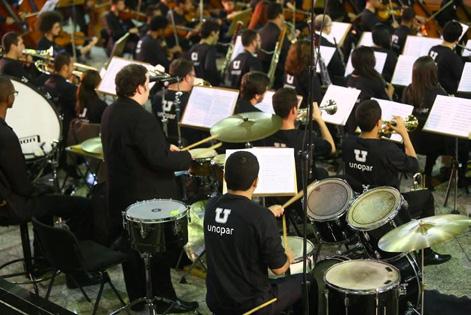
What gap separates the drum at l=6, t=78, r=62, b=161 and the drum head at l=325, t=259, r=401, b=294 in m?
3.52

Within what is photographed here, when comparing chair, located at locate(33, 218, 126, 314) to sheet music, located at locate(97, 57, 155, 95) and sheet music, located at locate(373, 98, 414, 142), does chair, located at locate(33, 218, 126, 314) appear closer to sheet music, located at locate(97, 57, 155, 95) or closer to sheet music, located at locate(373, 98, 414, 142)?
sheet music, located at locate(373, 98, 414, 142)

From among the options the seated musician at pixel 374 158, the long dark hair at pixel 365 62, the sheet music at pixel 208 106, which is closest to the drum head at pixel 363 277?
the seated musician at pixel 374 158

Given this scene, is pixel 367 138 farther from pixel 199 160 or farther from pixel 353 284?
pixel 353 284

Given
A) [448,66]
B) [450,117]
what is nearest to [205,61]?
[448,66]

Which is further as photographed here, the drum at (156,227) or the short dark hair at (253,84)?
the short dark hair at (253,84)

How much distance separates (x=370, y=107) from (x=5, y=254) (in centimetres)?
374

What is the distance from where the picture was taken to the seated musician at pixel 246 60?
1009 cm

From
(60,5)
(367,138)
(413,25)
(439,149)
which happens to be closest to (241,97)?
(367,138)

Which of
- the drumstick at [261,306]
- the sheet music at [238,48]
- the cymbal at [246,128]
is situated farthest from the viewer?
the sheet music at [238,48]

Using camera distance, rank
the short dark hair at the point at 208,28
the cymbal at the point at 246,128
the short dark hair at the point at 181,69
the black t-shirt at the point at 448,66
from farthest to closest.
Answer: the short dark hair at the point at 208,28, the black t-shirt at the point at 448,66, the short dark hair at the point at 181,69, the cymbal at the point at 246,128

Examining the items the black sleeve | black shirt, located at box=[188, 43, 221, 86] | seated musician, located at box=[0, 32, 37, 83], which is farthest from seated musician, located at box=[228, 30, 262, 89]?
the black sleeve

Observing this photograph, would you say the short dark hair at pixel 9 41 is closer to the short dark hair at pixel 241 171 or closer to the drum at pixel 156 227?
the drum at pixel 156 227

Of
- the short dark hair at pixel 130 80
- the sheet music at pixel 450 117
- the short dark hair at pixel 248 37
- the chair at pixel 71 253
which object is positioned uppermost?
the short dark hair at pixel 130 80

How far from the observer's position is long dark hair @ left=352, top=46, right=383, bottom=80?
852cm
